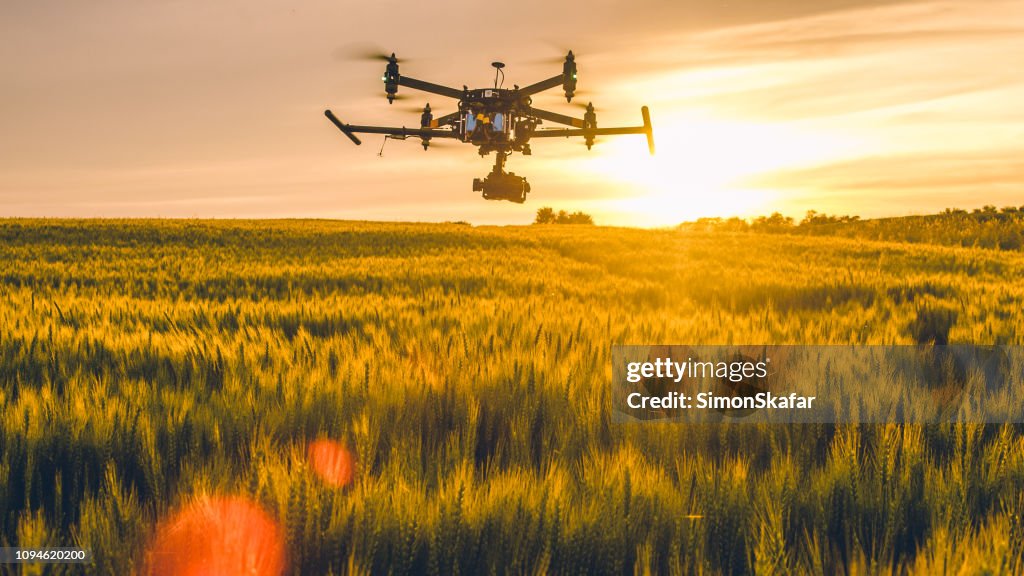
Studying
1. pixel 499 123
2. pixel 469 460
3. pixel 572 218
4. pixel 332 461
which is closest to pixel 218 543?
pixel 332 461

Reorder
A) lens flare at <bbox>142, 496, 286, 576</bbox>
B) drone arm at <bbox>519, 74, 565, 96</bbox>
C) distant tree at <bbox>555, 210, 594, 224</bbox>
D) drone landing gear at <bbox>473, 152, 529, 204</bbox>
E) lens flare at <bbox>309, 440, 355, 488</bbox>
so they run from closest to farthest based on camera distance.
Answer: lens flare at <bbox>142, 496, 286, 576</bbox>
lens flare at <bbox>309, 440, 355, 488</bbox>
drone arm at <bbox>519, 74, 565, 96</bbox>
drone landing gear at <bbox>473, 152, 529, 204</bbox>
distant tree at <bbox>555, 210, 594, 224</bbox>

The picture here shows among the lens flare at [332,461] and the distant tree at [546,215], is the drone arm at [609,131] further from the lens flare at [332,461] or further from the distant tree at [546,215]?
the distant tree at [546,215]

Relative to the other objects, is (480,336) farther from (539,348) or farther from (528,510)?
(528,510)

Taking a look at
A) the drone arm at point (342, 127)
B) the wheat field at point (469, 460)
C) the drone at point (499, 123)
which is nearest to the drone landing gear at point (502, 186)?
the drone at point (499, 123)

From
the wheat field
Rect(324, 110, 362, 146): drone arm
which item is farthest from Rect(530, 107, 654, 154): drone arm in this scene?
the wheat field

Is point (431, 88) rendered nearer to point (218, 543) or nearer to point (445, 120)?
point (445, 120)

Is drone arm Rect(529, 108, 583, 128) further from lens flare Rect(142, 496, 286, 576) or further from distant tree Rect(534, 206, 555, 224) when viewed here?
distant tree Rect(534, 206, 555, 224)

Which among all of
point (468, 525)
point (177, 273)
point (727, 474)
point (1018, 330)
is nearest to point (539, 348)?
point (727, 474)
